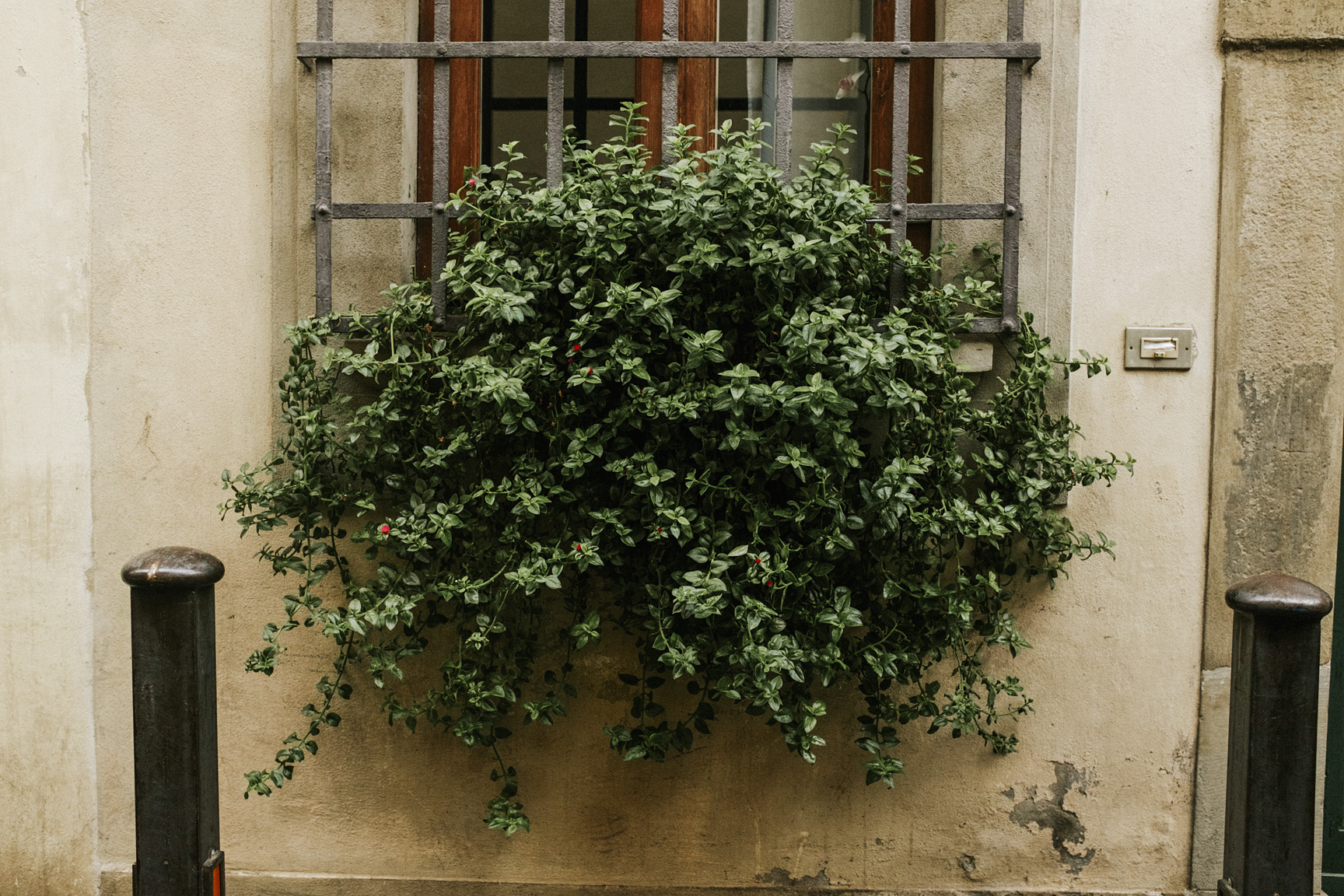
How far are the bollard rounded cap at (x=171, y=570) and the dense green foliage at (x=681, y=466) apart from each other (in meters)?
0.52

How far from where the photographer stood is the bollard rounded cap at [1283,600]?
188cm

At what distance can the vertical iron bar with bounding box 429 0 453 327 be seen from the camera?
256cm

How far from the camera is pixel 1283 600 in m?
1.89

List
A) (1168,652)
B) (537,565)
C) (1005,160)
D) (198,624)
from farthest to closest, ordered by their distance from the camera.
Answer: (1168,652) < (1005,160) < (537,565) < (198,624)

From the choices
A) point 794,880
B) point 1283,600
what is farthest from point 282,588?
point 1283,600

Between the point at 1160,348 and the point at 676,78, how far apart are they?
5.41 ft

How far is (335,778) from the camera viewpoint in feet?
9.30

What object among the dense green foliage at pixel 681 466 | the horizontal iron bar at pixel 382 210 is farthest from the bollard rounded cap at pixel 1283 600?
the horizontal iron bar at pixel 382 210

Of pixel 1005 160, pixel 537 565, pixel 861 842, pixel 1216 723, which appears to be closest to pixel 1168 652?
pixel 1216 723

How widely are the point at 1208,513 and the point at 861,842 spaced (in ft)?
4.86

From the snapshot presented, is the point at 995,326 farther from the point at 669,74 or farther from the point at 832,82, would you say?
the point at 669,74

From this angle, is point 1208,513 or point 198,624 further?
point 1208,513

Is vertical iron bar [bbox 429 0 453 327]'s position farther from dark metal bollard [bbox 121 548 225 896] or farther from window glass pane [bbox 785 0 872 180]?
window glass pane [bbox 785 0 872 180]

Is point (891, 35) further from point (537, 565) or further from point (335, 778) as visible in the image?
point (335, 778)
